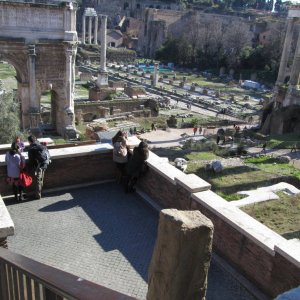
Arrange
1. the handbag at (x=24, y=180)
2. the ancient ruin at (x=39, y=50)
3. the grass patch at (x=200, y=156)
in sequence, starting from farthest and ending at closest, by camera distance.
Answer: the ancient ruin at (x=39, y=50)
the grass patch at (x=200, y=156)
the handbag at (x=24, y=180)

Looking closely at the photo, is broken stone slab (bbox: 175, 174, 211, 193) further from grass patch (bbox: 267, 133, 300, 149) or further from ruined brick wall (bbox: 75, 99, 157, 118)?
ruined brick wall (bbox: 75, 99, 157, 118)

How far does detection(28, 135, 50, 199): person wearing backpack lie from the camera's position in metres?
6.21

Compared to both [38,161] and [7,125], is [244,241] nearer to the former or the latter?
[38,161]

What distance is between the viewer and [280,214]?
8.11 m

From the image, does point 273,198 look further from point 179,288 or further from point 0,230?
point 179,288

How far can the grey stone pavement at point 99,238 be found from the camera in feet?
15.1

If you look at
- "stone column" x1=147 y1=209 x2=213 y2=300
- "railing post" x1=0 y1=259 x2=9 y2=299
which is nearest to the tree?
"railing post" x1=0 y1=259 x2=9 y2=299

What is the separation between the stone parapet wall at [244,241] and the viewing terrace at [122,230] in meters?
0.01

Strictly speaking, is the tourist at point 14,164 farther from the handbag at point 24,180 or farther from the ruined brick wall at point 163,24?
the ruined brick wall at point 163,24

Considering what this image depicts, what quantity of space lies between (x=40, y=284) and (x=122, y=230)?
3.75 metres

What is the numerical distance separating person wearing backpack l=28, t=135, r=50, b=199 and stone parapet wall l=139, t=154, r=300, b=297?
1947 mm

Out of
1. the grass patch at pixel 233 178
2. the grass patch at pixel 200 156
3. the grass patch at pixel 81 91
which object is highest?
the grass patch at pixel 233 178

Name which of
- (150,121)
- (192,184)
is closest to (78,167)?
(192,184)

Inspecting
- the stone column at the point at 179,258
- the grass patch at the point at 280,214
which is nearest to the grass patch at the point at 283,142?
the grass patch at the point at 280,214
